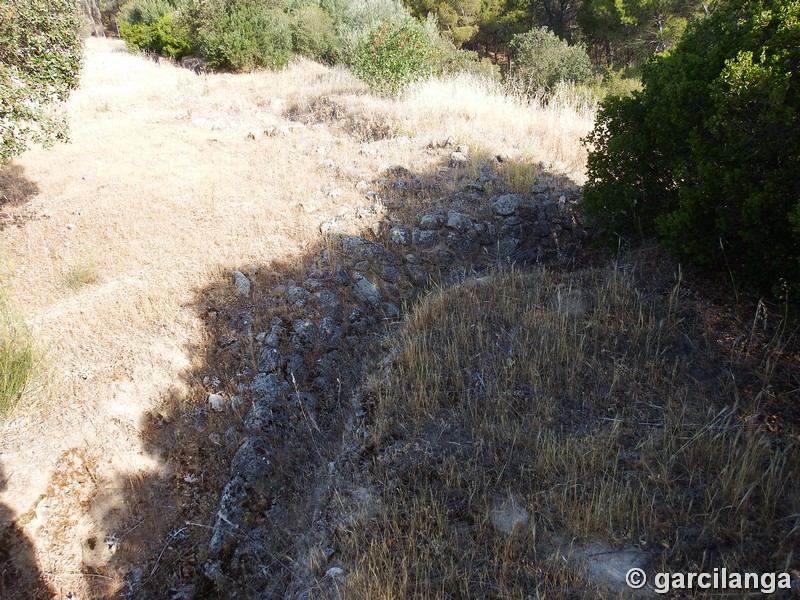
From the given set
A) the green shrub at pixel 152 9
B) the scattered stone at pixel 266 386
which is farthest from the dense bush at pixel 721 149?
the green shrub at pixel 152 9

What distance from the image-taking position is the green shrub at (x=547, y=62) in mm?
12703

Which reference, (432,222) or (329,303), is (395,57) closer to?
(432,222)

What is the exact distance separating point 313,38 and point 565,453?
1660 centimetres

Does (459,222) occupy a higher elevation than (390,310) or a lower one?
higher

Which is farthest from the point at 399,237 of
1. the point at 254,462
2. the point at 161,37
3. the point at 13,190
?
the point at 161,37

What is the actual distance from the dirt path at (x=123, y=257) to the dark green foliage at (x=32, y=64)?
3.72 feet

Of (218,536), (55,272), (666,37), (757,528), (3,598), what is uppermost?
(666,37)

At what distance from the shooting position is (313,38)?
1584cm

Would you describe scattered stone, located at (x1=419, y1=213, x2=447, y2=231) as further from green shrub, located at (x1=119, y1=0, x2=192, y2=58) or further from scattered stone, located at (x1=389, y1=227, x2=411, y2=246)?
green shrub, located at (x1=119, y1=0, x2=192, y2=58)

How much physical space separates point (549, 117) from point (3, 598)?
885cm

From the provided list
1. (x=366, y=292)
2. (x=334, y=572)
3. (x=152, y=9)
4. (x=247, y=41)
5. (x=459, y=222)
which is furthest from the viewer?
(x=152, y=9)

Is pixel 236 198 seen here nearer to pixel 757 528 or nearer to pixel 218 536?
pixel 218 536

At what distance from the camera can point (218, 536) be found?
10.5 feet

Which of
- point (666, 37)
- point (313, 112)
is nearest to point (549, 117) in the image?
point (313, 112)
